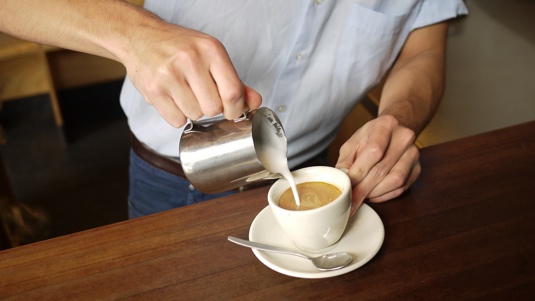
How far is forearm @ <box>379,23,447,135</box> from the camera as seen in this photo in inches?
53.1

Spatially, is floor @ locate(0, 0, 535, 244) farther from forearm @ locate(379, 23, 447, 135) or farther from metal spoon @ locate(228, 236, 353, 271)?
metal spoon @ locate(228, 236, 353, 271)

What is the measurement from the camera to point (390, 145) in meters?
1.13

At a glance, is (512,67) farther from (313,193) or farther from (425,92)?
(313,193)

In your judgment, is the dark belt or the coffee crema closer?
the coffee crema

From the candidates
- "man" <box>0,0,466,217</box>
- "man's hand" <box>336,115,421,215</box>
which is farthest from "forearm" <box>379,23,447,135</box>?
"man's hand" <box>336,115,421,215</box>

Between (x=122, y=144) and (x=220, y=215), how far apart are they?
269cm

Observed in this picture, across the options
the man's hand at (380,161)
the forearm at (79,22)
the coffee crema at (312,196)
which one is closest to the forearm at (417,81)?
the man's hand at (380,161)

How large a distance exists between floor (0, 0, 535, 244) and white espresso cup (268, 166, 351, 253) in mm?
873

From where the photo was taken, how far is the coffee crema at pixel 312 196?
1016 millimetres

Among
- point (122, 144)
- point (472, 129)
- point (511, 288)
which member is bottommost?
point (122, 144)

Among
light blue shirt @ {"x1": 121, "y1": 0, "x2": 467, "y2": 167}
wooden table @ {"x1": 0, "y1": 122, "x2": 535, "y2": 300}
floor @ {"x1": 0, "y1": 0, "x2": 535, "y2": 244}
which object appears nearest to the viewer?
wooden table @ {"x1": 0, "y1": 122, "x2": 535, "y2": 300}

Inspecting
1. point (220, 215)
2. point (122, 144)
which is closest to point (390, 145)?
point (220, 215)

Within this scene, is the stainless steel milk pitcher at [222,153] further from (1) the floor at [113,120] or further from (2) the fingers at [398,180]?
(1) the floor at [113,120]

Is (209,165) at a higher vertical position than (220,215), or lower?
higher
